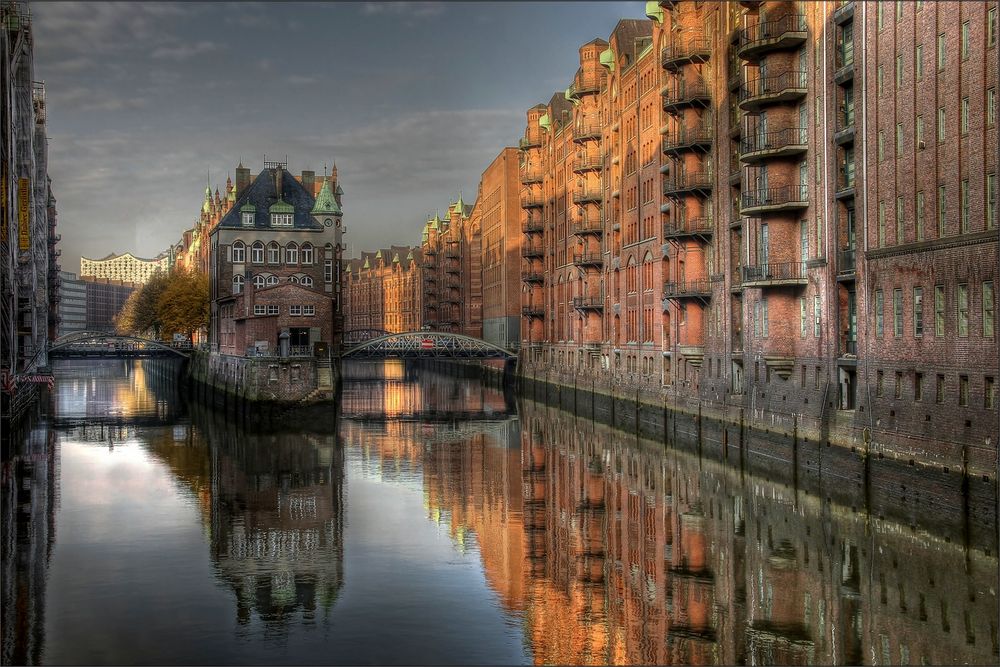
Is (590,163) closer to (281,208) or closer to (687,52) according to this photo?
(687,52)

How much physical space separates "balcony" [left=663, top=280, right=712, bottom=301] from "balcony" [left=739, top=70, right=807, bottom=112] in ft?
34.9

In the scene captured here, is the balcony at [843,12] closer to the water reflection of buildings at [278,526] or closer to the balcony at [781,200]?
the balcony at [781,200]

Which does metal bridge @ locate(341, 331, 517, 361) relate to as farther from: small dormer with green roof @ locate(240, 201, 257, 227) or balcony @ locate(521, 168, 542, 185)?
balcony @ locate(521, 168, 542, 185)

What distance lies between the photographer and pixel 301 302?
71375mm

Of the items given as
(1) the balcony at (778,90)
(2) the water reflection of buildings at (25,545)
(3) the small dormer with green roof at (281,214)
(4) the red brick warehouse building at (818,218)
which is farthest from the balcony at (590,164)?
(2) the water reflection of buildings at (25,545)

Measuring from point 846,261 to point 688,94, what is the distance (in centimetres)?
1638

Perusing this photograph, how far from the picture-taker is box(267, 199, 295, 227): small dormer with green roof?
3350 inches

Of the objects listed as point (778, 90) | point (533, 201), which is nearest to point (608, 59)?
point (533, 201)

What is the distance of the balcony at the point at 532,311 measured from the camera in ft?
290

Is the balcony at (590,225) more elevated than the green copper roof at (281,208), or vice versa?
the green copper roof at (281,208)

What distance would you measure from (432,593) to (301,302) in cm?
5009

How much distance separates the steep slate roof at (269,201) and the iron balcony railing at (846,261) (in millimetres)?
56409

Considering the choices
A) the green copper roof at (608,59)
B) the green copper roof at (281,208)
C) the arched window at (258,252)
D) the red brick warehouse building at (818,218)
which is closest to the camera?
the red brick warehouse building at (818,218)

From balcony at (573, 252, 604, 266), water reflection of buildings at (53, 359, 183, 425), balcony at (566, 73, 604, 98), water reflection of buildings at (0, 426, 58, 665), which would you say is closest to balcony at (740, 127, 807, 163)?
water reflection of buildings at (0, 426, 58, 665)
